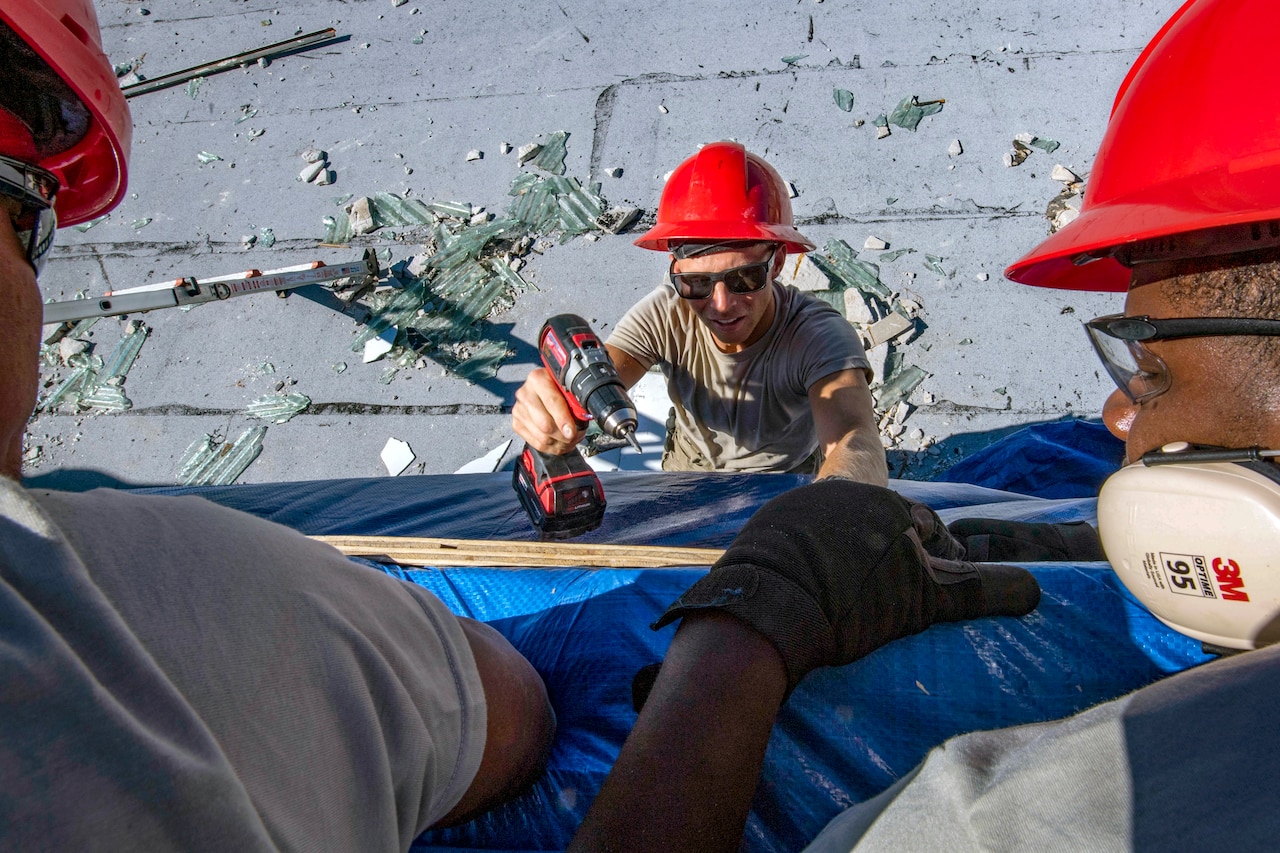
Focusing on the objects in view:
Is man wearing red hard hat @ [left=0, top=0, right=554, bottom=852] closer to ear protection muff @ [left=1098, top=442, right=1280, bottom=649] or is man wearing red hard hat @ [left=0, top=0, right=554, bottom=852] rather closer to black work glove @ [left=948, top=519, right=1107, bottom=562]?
ear protection muff @ [left=1098, top=442, right=1280, bottom=649]

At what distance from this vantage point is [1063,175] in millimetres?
3135

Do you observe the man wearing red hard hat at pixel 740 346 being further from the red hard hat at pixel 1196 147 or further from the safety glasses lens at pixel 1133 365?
the red hard hat at pixel 1196 147

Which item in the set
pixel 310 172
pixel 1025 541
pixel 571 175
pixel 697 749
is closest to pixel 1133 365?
pixel 1025 541

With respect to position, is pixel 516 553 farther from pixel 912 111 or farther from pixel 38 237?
pixel 912 111

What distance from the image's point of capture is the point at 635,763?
833 millimetres

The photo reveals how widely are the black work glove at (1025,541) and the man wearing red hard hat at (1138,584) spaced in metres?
0.35

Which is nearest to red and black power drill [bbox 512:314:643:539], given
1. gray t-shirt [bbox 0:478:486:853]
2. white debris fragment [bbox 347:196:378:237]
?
gray t-shirt [bbox 0:478:486:853]

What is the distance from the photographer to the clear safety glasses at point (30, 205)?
948mm

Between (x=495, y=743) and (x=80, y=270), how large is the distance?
4.48 m

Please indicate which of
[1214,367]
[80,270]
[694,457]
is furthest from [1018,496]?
[80,270]

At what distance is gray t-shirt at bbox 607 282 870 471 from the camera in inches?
89.1

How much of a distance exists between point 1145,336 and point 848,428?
0.98 meters

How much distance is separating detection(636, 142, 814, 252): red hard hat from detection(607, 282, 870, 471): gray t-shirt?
26 centimetres

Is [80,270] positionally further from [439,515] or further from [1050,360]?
[1050,360]
